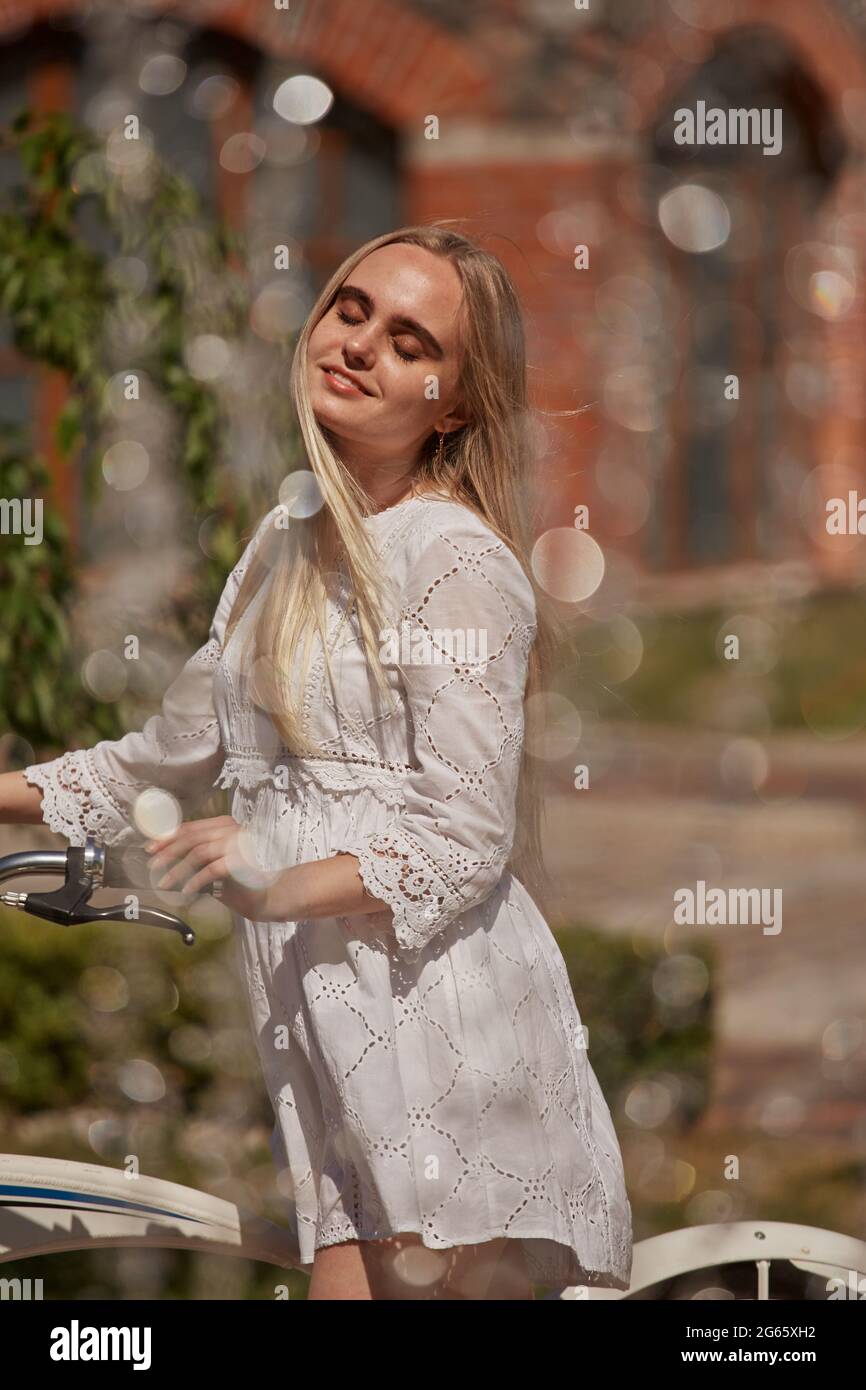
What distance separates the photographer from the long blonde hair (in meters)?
1.42

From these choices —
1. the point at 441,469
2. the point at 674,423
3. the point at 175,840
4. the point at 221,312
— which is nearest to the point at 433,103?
the point at 674,423

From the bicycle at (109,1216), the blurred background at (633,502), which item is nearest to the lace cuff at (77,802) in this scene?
the bicycle at (109,1216)

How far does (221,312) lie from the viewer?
253 cm

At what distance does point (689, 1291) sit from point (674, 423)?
5.14 metres

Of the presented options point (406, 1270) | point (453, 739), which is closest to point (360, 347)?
point (453, 739)

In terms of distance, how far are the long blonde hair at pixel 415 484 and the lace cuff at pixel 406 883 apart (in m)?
0.15

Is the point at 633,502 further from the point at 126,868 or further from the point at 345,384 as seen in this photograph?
the point at 126,868

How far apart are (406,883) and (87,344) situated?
58.6 inches

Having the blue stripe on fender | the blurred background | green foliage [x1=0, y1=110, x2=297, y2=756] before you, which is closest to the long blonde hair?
the blue stripe on fender

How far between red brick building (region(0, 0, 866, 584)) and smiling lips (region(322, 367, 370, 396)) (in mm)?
3998

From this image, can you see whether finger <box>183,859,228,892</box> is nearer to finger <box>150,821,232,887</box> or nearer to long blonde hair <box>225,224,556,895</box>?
finger <box>150,821,232,887</box>

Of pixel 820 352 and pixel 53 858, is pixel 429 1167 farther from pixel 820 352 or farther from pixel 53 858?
pixel 820 352

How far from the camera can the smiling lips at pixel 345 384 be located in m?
1.47

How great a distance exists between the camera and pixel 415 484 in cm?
154
